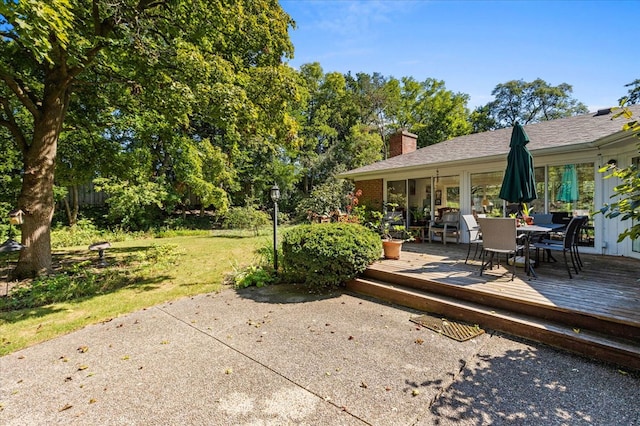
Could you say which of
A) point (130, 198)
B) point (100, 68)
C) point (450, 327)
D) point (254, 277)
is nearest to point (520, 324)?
point (450, 327)

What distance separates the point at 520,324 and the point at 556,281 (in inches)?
65.9

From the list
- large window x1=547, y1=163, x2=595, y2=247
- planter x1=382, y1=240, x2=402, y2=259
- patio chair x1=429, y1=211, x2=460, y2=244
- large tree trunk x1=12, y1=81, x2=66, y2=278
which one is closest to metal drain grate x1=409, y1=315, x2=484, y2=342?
planter x1=382, y1=240, x2=402, y2=259

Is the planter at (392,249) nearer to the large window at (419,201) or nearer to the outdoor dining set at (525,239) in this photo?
the outdoor dining set at (525,239)

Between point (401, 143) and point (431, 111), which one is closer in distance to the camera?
point (401, 143)

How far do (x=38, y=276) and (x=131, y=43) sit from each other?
529 centimetres

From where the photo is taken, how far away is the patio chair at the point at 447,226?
881 centimetres

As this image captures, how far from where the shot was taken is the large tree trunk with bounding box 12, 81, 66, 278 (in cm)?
611

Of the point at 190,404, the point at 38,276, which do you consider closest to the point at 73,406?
the point at 190,404

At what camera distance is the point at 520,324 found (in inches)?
141

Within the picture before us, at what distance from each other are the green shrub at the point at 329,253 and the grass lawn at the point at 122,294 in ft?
6.32

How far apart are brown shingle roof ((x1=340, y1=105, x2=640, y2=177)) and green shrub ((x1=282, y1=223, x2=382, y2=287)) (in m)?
4.77

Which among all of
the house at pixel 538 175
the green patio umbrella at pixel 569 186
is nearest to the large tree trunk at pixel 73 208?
the house at pixel 538 175

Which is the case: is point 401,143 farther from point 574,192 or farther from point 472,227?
point 472,227

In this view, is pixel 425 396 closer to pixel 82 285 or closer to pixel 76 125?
pixel 82 285
